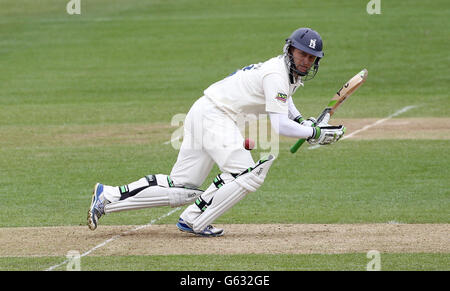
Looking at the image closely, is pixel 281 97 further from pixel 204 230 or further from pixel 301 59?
pixel 204 230

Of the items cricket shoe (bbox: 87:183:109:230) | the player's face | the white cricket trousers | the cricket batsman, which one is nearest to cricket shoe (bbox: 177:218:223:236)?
the cricket batsman

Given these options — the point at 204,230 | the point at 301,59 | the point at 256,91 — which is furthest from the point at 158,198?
the point at 301,59

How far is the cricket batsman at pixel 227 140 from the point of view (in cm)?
810

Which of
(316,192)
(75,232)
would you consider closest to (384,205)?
(316,192)

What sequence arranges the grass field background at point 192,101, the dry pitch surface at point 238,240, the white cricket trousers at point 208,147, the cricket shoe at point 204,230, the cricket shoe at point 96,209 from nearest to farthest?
the dry pitch surface at point 238,240 < the white cricket trousers at point 208,147 < the cricket shoe at point 96,209 < the cricket shoe at point 204,230 < the grass field background at point 192,101

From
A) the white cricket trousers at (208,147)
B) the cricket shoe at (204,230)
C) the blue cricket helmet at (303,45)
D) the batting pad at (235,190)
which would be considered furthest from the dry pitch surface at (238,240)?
the blue cricket helmet at (303,45)

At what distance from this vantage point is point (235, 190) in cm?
816

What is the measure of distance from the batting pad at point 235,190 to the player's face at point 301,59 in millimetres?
940

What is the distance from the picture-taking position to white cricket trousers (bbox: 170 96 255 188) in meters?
8.23

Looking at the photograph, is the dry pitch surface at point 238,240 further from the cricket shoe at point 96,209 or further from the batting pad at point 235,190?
the batting pad at point 235,190

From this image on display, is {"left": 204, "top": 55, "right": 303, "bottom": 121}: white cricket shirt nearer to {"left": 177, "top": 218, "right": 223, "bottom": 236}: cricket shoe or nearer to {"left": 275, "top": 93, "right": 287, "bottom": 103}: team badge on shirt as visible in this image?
{"left": 275, "top": 93, "right": 287, "bottom": 103}: team badge on shirt

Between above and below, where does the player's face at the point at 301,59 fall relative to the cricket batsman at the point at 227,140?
above

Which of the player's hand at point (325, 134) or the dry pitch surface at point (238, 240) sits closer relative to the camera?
the dry pitch surface at point (238, 240)

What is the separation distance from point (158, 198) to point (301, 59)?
1987 mm
